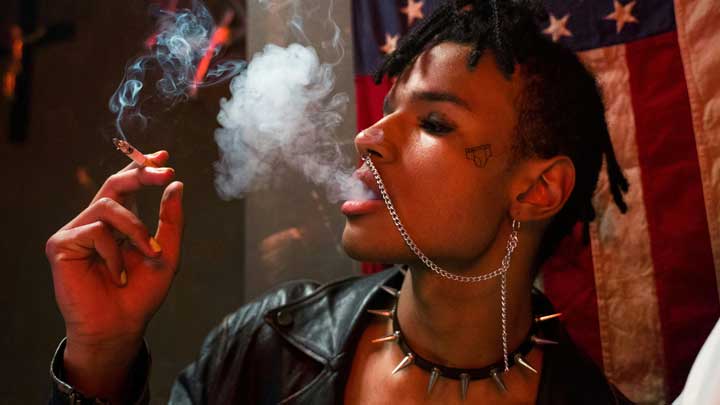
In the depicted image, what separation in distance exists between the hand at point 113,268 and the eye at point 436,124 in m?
0.67

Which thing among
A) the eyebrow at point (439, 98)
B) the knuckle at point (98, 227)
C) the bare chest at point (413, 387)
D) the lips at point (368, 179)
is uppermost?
the eyebrow at point (439, 98)

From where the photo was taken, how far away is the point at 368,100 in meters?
2.50

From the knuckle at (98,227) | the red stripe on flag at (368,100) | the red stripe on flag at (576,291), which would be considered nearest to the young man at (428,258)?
the knuckle at (98,227)

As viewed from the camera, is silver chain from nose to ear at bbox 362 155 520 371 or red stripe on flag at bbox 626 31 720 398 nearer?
silver chain from nose to ear at bbox 362 155 520 371

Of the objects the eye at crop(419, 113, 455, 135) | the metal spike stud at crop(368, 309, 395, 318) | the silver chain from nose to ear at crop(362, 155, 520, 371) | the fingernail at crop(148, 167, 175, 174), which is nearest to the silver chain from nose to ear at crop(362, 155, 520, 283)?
the silver chain from nose to ear at crop(362, 155, 520, 371)

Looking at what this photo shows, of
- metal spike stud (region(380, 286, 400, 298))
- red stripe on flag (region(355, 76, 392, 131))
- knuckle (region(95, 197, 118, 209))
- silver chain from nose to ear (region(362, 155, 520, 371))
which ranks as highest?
red stripe on flag (region(355, 76, 392, 131))

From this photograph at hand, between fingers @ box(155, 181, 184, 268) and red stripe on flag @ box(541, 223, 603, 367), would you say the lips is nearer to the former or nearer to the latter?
fingers @ box(155, 181, 184, 268)

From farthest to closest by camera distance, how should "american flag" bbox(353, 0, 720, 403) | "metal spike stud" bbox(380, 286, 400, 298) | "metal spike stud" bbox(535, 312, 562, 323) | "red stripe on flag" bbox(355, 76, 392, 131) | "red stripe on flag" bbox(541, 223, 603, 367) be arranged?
"red stripe on flag" bbox(355, 76, 392, 131) < "red stripe on flag" bbox(541, 223, 603, 367) < "american flag" bbox(353, 0, 720, 403) < "metal spike stud" bbox(380, 286, 400, 298) < "metal spike stud" bbox(535, 312, 562, 323)

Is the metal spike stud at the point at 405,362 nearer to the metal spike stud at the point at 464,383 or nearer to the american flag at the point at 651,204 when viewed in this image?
the metal spike stud at the point at 464,383

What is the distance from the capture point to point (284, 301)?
2.21 m

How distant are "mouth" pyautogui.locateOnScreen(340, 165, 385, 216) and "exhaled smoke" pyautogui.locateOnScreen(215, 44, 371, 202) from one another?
34cm

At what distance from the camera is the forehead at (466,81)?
1.65 m

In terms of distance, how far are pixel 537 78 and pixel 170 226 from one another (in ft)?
3.61

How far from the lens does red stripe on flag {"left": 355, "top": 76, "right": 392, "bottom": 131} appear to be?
2484 millimetres
